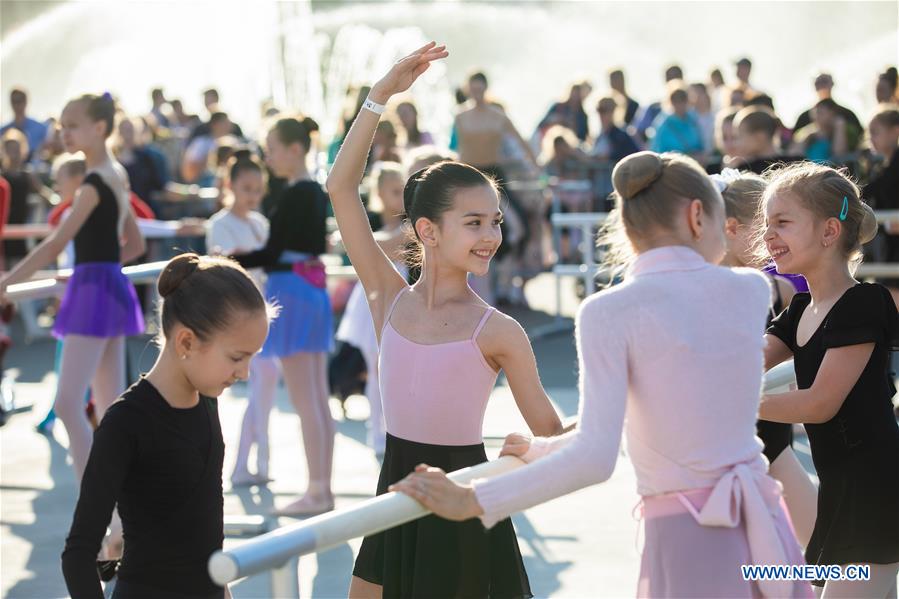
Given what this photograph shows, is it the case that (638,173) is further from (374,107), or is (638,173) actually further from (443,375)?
(374,107)

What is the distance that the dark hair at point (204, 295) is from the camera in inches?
123

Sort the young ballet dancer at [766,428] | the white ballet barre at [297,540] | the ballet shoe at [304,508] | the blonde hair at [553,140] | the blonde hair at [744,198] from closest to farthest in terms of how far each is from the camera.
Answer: the white ballet barre at [297,540]
the young ballet dancer at [766,428]
the blonde hair at [744,198]
the ballet shoe at [304,508]
the blonde hair at [553,140]

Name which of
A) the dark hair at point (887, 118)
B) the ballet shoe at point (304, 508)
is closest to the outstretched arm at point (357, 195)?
the ballet shoe at point (304, 508)

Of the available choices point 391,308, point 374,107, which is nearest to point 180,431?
point 391,308

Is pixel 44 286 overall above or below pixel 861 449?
above

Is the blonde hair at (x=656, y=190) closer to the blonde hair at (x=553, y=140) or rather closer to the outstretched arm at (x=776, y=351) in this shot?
the outstretched arm at (x=776, y=351)

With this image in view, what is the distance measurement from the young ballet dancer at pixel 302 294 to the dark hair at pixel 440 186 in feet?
10.7

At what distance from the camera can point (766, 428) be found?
4539 mm

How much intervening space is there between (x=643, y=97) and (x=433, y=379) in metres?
26.6

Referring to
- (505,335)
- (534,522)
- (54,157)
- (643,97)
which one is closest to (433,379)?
(505,335)

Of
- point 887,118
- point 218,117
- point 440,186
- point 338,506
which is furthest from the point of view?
point 218,117

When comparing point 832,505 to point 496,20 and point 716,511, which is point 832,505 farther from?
point 496,20

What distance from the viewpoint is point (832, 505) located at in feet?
12.2

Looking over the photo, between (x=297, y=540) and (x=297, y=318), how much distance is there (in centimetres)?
475
